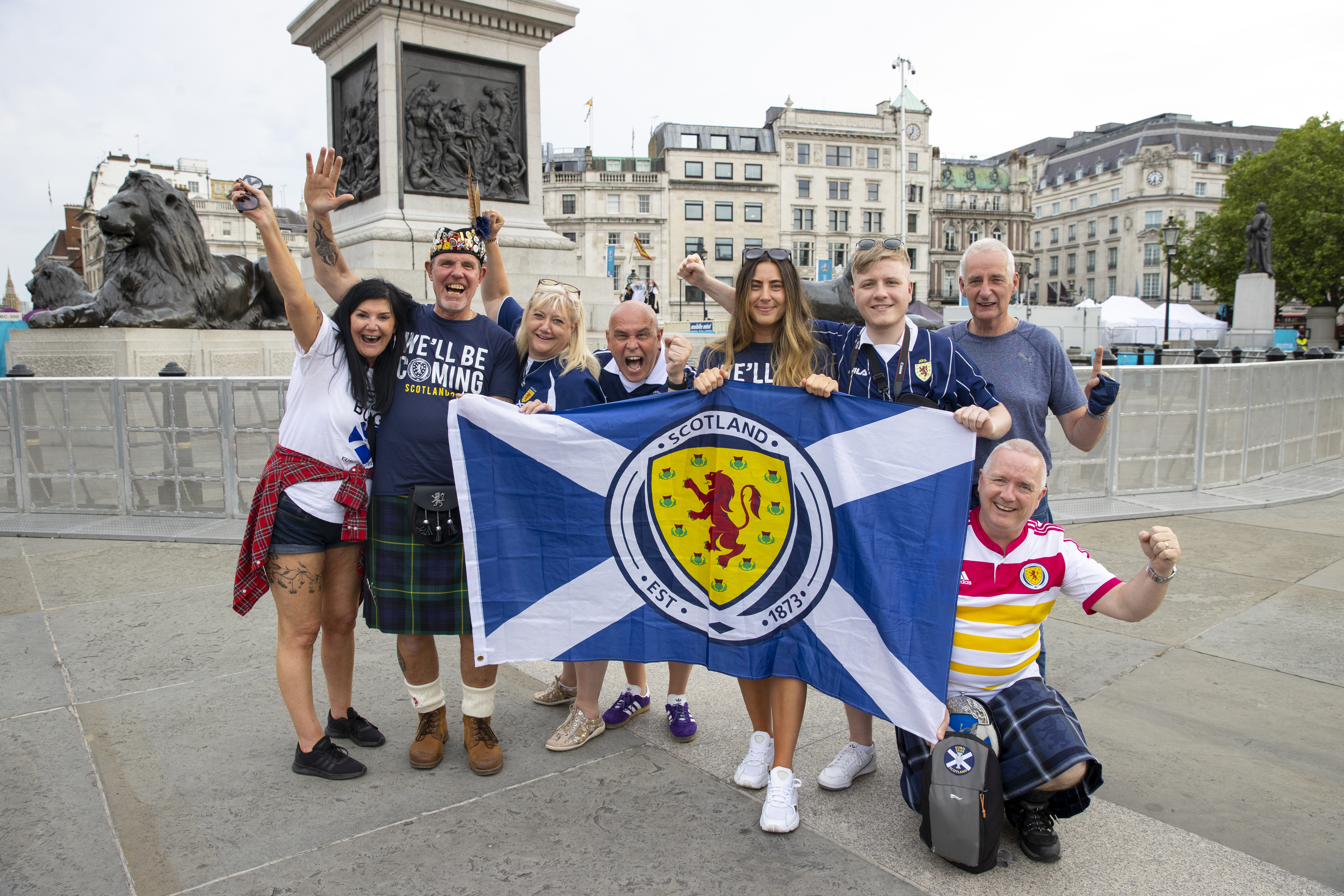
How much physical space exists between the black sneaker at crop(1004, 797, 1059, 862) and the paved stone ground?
40 millimetres

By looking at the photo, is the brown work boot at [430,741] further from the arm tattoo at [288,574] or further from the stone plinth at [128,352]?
the stone plinth at [128,352]

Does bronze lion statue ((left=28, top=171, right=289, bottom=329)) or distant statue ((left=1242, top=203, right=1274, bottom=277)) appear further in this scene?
distant statue ((left=1242, top=203, right=1274, bottom=277))

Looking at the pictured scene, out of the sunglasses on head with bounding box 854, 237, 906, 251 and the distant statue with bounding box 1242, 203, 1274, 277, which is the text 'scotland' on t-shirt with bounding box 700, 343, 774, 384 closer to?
the sunglasses on head with bounding box 854, 237, 906, 251

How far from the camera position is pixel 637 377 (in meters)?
3.61

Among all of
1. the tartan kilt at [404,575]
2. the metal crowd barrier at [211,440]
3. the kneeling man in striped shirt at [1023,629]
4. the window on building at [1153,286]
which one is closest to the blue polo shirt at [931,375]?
the kneeling man in striped shirt at [1023,629]

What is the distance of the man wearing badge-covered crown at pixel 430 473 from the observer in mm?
3320

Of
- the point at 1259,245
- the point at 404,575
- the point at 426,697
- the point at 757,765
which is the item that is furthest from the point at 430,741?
the point at 1259,245

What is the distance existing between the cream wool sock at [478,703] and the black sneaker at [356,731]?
1.53ft

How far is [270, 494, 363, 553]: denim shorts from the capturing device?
3.21 metres

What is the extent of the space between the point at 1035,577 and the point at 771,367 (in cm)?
117

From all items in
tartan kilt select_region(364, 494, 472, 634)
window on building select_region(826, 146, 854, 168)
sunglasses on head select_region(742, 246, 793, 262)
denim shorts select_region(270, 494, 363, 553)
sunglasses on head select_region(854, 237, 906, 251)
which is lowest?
tartan kilt select_region(364, 494, 472, 634)

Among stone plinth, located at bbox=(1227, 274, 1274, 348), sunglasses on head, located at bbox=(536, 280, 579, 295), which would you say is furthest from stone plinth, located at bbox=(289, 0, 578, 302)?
stone plinth, located at bbox=(1227, 274, 1274, 348)

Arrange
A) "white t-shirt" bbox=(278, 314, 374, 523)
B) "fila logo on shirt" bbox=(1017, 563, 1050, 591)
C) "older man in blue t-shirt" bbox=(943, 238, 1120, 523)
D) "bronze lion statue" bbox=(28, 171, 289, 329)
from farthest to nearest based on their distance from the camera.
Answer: "bronze lion statue" bbox=(28, 171, 289, 329), "white t-shirt" bbox=(278, 314, 374, 523), "older man in blue t-shirt" bbox=(943, 238, 1120, 523), "fila logo on shirt" bbox=(1017, 563, 1050, 591)

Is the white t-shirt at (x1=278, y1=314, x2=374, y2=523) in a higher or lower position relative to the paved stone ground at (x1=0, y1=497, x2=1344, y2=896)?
higher
